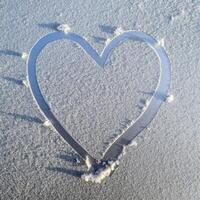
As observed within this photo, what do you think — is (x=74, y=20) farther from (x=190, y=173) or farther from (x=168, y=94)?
(x=190, y=173)

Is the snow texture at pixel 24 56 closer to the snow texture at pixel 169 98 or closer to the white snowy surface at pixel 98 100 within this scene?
the white snowy surface at pixel 98 100

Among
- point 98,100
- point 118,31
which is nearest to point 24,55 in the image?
point 98,100

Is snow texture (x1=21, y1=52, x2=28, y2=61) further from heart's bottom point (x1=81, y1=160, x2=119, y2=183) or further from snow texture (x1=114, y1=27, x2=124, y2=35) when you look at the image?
heart's bottom point (x1=81, y1=160, x2=119, y2=183)

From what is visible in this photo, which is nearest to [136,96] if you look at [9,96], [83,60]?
[83,60]

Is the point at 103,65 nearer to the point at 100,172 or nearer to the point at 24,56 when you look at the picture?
the point at 24,56

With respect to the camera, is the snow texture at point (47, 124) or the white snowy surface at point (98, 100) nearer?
the white snowy surface at point (98, 100)

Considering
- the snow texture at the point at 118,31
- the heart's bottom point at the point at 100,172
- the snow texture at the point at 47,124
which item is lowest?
the heart's bottom point at the point at 100,172

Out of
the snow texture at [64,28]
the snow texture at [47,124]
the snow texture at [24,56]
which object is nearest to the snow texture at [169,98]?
the snow texture at [47,124]
